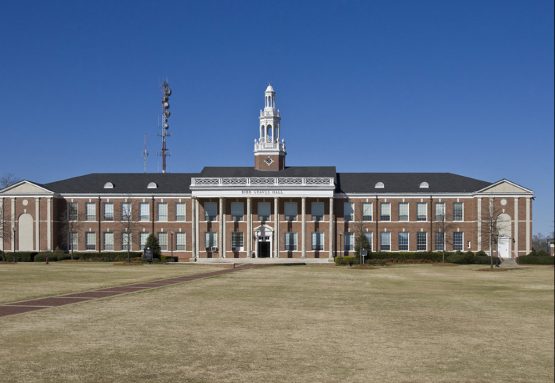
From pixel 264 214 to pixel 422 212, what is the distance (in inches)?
894

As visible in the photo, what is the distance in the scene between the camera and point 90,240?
94938mm

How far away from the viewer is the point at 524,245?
88.6 meters

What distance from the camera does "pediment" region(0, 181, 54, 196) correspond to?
92000mm

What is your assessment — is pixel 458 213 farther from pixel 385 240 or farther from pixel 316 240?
pixel 316 240

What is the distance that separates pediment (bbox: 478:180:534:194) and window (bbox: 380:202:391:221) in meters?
12.7

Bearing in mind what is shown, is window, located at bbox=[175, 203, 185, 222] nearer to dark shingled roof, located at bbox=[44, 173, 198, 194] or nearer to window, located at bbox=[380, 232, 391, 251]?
dark shingled roof, located at bbox=[44, 173, 198, 194]

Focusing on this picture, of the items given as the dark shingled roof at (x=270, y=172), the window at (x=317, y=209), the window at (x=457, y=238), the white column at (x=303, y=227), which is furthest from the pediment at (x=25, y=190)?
the window at (x=457, y=238)

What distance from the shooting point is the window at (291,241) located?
9275cm

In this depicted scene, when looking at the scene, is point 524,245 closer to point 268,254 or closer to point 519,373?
point 268,254

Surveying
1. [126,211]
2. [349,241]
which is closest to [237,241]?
[349,241]

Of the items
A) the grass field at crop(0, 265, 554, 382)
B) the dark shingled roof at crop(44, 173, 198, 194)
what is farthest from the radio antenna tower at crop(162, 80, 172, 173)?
the grass field at crop(0, 265, 554, 382)

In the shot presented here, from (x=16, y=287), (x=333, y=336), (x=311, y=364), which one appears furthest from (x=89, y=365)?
(x=16, y=287)

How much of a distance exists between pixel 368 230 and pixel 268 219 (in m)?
14.5

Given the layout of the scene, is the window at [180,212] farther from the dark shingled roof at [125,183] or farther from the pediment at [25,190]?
the pediment at [25,190]
